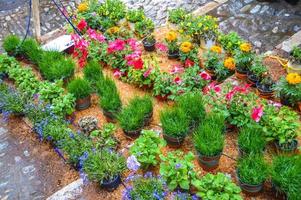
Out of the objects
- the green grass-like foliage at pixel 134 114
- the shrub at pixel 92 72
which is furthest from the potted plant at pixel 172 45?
the green grass-like foliage at pixel 134 114

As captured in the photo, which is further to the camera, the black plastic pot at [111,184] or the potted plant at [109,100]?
the potted plant at [109,100]

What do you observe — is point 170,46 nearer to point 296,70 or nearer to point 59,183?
point 296,70

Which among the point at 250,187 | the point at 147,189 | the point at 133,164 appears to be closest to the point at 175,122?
the point at 133,164

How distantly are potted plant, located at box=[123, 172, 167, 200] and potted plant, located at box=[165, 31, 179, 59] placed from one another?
9.79 ft

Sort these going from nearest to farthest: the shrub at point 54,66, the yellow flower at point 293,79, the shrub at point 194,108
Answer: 1. the shrub at point 194,108
2. the yellow flower at point 293,79
3. the shrub at point 54,66

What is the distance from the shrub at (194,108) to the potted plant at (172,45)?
6.07 ft

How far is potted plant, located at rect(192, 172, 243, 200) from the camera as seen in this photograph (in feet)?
13.6

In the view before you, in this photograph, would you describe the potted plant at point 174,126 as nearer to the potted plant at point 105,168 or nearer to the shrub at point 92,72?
the potted plant at point 105,168

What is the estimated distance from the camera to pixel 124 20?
315 inches

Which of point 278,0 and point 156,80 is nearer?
point 156,80

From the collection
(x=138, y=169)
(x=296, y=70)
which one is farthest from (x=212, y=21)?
(x=138, y=169)

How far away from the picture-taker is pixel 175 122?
16.3 ft

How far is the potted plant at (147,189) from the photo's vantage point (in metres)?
4.23

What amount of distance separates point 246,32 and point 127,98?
2835 mm
